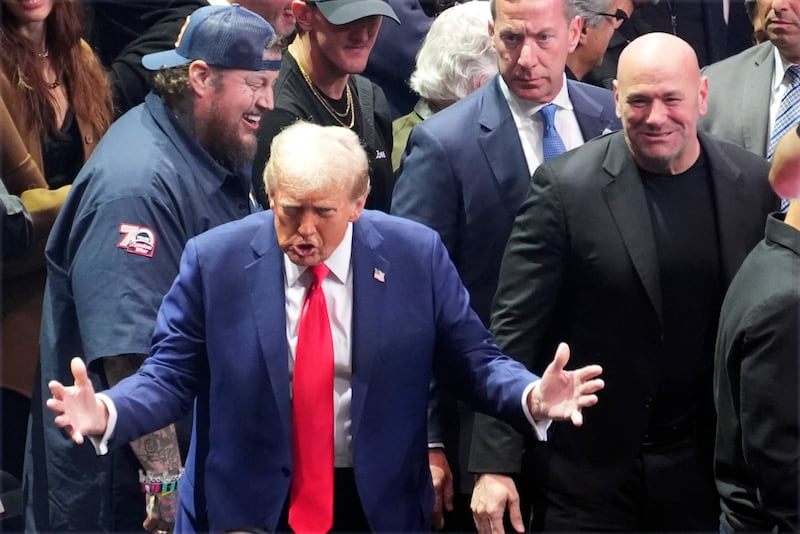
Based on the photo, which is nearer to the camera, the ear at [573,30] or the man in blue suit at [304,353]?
the man in blue suit at [304,353]

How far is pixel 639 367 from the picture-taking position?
4383mm

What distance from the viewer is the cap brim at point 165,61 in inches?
185

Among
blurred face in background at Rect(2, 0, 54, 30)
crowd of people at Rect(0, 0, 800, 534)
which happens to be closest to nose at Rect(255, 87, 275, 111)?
crowd of people at Rect(0, 0, 800, 534)

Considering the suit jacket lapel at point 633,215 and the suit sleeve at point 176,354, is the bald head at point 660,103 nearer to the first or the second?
the suit jacket lapel at point 633,215

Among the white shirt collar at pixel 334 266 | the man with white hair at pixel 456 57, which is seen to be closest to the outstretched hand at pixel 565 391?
the white shirt collar at pixel 334 266

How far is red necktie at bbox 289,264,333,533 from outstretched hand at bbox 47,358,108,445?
0.49m

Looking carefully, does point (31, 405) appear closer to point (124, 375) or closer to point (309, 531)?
point (124, 375)

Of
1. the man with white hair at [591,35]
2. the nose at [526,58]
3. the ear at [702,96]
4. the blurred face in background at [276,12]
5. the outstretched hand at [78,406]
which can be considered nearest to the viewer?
the outstretched hand at [78,406]

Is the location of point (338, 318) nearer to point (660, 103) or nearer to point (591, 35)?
point (660, 103)

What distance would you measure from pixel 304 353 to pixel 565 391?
2.11 feet

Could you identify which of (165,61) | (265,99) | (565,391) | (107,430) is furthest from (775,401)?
(165,61)

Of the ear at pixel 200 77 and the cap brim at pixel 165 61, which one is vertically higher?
the cap brim at pixel 165 61

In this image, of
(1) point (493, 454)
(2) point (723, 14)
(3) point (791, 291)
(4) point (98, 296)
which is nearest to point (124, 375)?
(4) point (98, 296)

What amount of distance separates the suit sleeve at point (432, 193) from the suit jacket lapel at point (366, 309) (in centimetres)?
61
